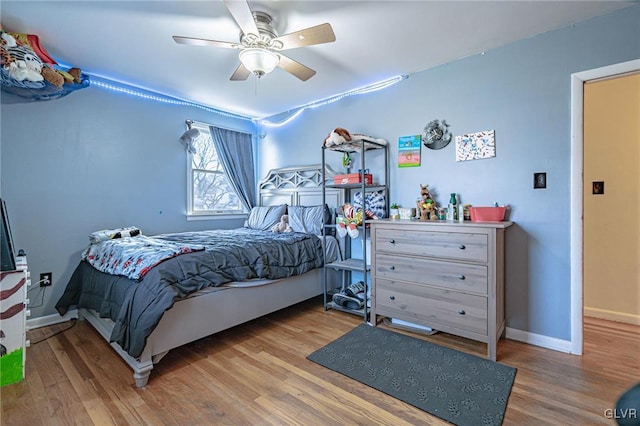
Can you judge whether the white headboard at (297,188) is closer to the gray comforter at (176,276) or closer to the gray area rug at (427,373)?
the gray comforter at (176,276)

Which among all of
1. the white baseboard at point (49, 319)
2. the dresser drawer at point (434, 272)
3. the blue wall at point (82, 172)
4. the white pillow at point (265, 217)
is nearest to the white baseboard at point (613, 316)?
the dresser drawer at point (434, 272)

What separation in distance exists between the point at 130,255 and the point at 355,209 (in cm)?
200

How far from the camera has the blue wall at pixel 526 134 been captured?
2102 mm

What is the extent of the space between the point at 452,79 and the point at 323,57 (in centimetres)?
118

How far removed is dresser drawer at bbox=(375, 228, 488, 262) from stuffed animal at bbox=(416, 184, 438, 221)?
34cm

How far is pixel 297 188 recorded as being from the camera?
12.5ft

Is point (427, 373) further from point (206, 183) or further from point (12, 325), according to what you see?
point (206, 183)

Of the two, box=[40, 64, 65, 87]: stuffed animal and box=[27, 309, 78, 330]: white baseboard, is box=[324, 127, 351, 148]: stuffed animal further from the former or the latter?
box=[27, 309, 78, 330]: white baseboard

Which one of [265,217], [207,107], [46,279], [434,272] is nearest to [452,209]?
[434,272]

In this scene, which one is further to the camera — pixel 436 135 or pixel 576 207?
pixel 436 135

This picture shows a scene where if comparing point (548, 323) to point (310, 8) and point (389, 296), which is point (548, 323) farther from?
point (310, 8)

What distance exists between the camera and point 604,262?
2.73 m

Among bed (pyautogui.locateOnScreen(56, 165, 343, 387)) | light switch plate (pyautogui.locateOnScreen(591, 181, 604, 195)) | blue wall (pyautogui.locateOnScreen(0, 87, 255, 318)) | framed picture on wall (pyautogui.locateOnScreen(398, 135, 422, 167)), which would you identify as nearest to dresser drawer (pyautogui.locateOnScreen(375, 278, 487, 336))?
bed (pyautogui.locateOnScreen(56, 165, 343, 387))

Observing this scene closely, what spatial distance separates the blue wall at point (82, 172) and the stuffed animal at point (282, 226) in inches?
47.9
